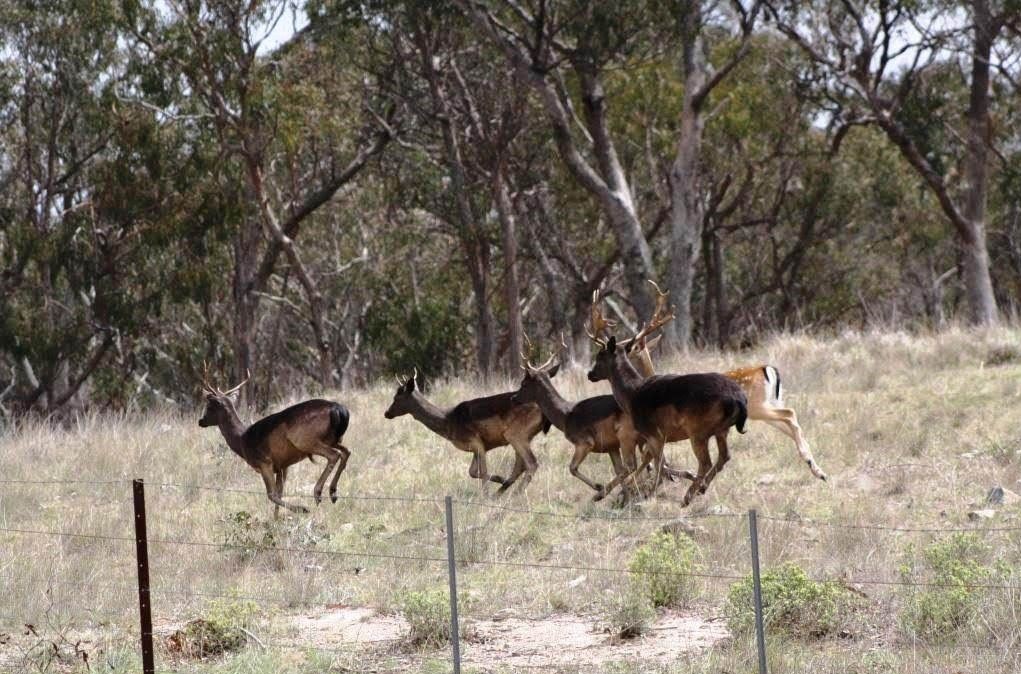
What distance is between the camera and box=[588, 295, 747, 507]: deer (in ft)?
40.0

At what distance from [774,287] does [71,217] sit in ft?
54.6

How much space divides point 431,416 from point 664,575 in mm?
4974

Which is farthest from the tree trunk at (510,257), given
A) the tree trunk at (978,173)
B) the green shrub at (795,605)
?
the green shrub at (795,605)

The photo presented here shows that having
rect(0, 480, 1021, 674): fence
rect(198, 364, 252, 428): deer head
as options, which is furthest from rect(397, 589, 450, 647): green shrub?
rect(198, 364, 252, 428): deer head

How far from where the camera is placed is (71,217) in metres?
30.3

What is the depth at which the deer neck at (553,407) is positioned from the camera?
13.5 metres

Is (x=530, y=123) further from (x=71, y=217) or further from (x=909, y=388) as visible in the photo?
(x=909, y=388)

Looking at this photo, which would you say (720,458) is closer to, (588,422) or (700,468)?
(700,468)

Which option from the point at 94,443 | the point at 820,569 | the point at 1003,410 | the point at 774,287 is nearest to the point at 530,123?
the point at 774,287

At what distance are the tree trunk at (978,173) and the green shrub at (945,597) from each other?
53.4ft

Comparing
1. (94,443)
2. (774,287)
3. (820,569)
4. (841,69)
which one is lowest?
(820,569)

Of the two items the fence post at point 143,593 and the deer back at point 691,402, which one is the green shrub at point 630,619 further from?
the deer back at point 691,402

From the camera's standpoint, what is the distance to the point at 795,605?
29.0 ft

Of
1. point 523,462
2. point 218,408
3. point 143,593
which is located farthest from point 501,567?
point 218,408
